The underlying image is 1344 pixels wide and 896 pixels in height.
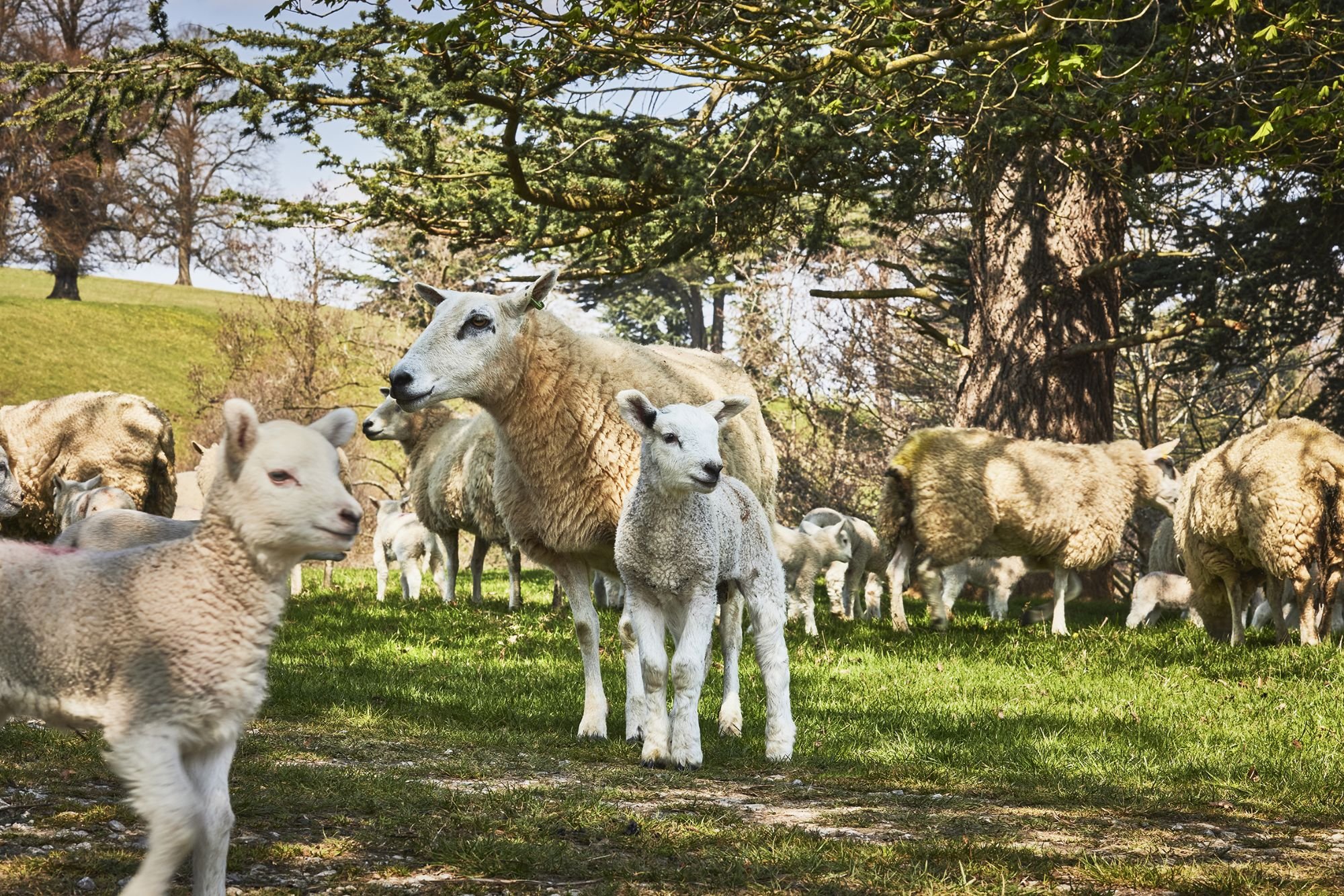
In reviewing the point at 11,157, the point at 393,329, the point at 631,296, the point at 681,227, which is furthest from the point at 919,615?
the point at 11,157

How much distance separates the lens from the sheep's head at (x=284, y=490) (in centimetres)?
352

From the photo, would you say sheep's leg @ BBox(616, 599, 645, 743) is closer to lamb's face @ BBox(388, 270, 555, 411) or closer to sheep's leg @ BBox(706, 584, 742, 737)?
sheep's leg @ BBox(706, 584, 742, 737)

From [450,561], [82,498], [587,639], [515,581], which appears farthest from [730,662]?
[450,561]

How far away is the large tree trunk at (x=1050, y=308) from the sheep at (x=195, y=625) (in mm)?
13910

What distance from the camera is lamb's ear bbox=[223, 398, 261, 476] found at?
3.51 m

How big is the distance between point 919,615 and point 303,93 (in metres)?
9.30

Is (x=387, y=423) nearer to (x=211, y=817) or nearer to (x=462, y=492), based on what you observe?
(x=462, y=492)

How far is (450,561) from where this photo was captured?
16875 mm

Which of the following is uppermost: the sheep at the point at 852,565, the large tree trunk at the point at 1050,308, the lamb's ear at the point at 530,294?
the large tree trunk at the point at 1050,308

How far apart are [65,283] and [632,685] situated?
50.5 m

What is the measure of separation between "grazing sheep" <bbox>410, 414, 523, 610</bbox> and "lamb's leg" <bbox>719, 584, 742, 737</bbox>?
768cm

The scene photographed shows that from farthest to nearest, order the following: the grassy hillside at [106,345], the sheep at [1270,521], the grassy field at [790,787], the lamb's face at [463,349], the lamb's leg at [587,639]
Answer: the grassy hillside at [106,345] → the sheep at [1270,521] → the lamb's leg at [587,639] → the lamb's face at [463,349] → the grassy field at [790,787]

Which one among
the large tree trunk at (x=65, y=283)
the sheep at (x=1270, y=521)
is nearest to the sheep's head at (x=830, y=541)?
the sheep at (x=1270, y=521)

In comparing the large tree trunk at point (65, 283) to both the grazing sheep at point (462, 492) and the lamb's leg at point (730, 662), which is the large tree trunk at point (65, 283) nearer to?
the grazing sheep at point (462, 492)
